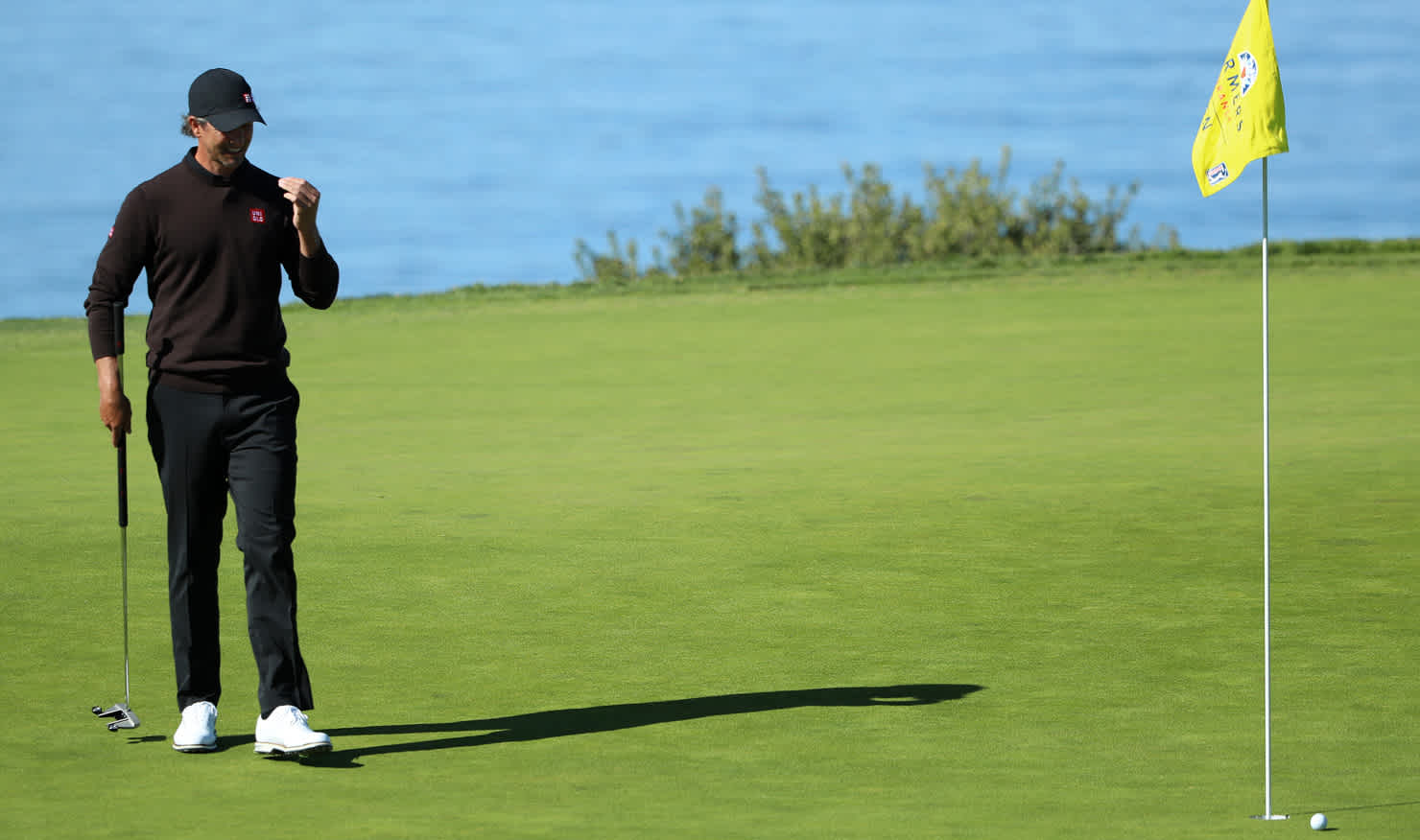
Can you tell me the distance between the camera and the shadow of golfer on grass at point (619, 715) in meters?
5.94

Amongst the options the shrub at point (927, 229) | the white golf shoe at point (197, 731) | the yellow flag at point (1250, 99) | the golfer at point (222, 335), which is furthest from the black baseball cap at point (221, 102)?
the shrub at point (927, 229)

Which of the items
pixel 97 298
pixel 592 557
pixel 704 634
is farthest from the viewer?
pixel 592 557

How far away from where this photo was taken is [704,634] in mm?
7586

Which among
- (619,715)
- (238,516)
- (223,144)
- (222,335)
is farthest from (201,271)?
(619,715)

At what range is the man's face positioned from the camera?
6.09 m

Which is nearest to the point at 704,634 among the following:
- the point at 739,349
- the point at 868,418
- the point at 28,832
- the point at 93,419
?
the point at 28,832

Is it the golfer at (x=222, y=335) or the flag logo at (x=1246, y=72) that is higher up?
the flag logo at (x=1246, y=72)

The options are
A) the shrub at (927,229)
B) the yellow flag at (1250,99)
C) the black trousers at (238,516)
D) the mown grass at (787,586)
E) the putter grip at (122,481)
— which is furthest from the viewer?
the shrub at (927,229)

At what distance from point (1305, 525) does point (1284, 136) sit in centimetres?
464

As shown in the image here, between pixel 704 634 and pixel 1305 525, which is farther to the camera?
pixel 1305 525

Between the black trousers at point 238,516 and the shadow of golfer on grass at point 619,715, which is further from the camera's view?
the black trousers at point 238,516

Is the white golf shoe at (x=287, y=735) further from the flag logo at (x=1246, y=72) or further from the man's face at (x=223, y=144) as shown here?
the flag logo at (x=1246, y=72)

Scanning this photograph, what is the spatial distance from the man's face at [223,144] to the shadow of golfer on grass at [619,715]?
1723mm

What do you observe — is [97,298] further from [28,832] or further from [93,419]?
[93,419]
